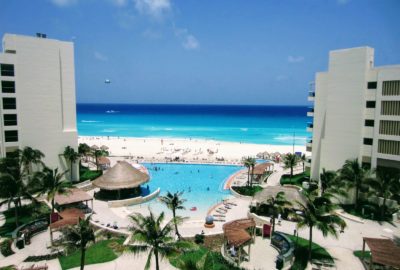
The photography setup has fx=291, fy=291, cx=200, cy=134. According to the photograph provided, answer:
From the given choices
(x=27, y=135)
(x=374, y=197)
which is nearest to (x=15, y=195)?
(x=27, y=135)

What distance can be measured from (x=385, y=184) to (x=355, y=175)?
115 inches

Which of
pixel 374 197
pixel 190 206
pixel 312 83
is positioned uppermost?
pixel 312 83

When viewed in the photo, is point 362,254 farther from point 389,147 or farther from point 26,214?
point 26,214

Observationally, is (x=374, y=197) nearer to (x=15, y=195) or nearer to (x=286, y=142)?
(x=15, y=195)

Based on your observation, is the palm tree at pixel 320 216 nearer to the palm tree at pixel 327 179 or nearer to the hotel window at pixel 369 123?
the palm tree at pixel 327 179

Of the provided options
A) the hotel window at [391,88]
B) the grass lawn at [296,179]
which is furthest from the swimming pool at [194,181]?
the hotel window at [391,88]

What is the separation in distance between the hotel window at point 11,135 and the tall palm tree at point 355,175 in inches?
1546

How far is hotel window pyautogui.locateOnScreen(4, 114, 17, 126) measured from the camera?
3566 centimetres

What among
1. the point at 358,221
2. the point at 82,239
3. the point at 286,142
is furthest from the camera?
the point at 286,142

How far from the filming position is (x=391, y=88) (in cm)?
3062

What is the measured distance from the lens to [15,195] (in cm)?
2673

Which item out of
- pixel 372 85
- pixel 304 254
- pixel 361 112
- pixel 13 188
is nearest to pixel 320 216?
pixel 304 254

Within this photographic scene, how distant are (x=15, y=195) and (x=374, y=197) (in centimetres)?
3717

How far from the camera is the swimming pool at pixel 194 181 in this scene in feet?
127
